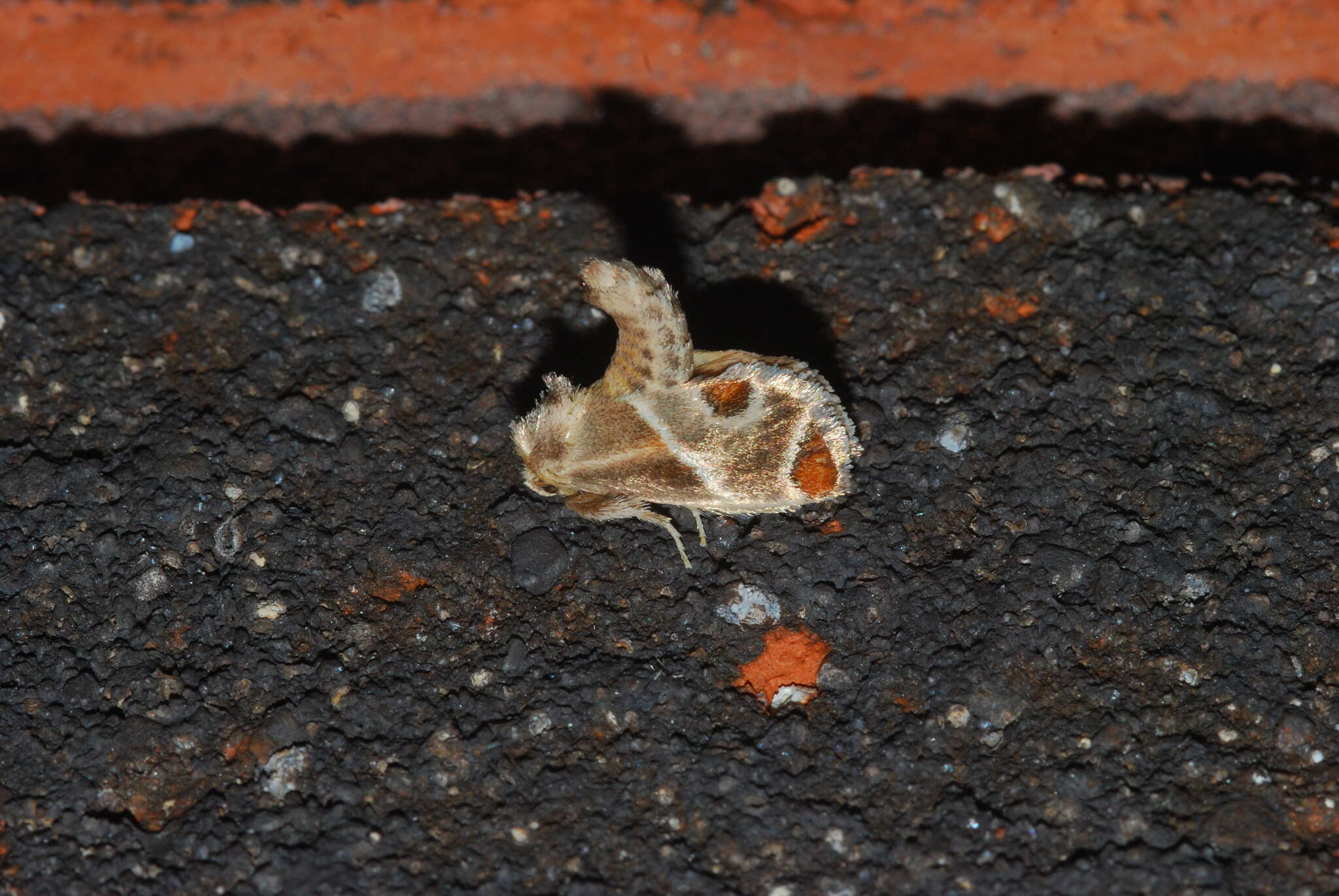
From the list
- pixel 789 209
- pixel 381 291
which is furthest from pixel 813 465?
pixel 381 291

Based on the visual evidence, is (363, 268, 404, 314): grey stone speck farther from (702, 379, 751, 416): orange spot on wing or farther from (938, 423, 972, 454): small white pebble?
(938, 423, 972, 454): small white pebble

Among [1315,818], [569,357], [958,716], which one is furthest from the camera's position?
[569,357]

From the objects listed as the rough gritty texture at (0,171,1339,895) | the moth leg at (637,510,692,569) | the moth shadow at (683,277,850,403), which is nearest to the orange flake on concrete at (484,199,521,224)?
the rough gritty texture at (0,171,1339,895)

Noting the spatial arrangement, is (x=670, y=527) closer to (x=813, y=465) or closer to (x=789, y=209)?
(x=813, y=465)

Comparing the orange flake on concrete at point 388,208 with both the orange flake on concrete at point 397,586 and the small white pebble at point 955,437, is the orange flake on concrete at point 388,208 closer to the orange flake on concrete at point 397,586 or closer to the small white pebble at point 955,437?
the orange flake on concrete at point 397,586

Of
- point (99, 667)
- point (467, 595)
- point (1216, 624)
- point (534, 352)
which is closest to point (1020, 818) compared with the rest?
point (1216, 624)

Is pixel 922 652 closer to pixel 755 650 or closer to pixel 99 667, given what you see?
pixel 755 650
